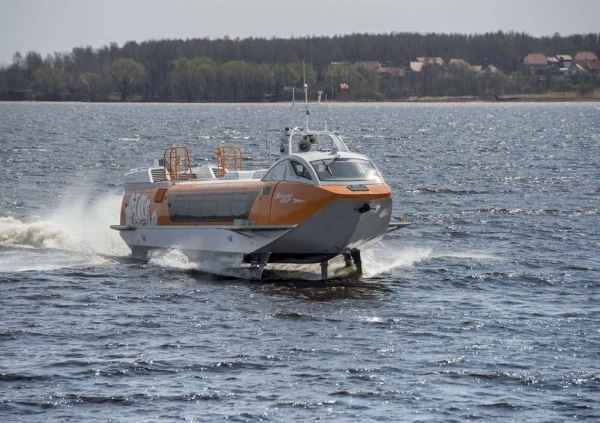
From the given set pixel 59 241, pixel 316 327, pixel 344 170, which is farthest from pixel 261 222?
pixel 59 241

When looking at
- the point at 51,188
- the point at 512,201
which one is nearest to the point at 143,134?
the point at 51,188

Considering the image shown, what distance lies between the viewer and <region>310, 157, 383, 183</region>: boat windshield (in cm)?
3381

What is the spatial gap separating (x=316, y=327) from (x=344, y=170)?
20.7ft

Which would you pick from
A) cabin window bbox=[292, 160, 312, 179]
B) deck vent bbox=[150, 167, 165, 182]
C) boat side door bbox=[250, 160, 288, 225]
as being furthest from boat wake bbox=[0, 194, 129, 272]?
cabin window bbox=[292, 160, 312, 179]

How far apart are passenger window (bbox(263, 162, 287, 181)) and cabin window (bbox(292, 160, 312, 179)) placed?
37cm

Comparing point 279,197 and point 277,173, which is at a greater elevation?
point 277,173

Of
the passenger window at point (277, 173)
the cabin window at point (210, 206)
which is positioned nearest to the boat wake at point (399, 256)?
the passenger window at point (277, 173)

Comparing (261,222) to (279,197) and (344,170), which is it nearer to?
(279,197)

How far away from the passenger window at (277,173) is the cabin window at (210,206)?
0.59 metres

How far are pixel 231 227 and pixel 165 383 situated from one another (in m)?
11.7

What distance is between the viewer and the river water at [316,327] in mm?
22938

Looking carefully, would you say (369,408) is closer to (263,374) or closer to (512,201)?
(263,374)

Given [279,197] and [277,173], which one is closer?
[279,197]

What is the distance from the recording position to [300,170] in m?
34.2
